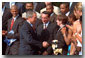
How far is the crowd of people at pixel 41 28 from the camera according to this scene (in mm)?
6574

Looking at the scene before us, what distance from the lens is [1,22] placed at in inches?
261

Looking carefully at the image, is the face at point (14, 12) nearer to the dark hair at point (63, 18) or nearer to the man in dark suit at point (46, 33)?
the man in dark suit at point (46, 33)

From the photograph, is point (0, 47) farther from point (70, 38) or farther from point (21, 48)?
point (70, 38)

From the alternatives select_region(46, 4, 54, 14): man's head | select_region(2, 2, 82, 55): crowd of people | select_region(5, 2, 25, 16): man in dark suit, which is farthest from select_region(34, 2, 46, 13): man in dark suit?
select_region(5, 2, 25, 16): man in dark suit

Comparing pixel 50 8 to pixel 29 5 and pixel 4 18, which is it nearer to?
pixel 29 5

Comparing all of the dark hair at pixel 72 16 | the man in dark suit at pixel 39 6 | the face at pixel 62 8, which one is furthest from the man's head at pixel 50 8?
the dark hair at pixel 72 16

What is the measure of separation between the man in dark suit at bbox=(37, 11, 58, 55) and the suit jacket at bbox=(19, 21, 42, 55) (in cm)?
16

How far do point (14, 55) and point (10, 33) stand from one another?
660 mm

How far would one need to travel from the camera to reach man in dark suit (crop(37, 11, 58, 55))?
6.59m

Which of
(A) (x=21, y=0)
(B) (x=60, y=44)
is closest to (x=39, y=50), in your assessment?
(B) (x=60, y=44)

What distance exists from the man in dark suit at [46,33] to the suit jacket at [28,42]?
0.52 ft

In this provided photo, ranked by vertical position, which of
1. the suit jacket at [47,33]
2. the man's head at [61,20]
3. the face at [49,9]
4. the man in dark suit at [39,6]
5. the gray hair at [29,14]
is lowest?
the suit jacket at [47,33]

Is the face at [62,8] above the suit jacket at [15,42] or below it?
above

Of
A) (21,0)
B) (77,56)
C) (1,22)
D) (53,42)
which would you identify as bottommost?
(77,56)
